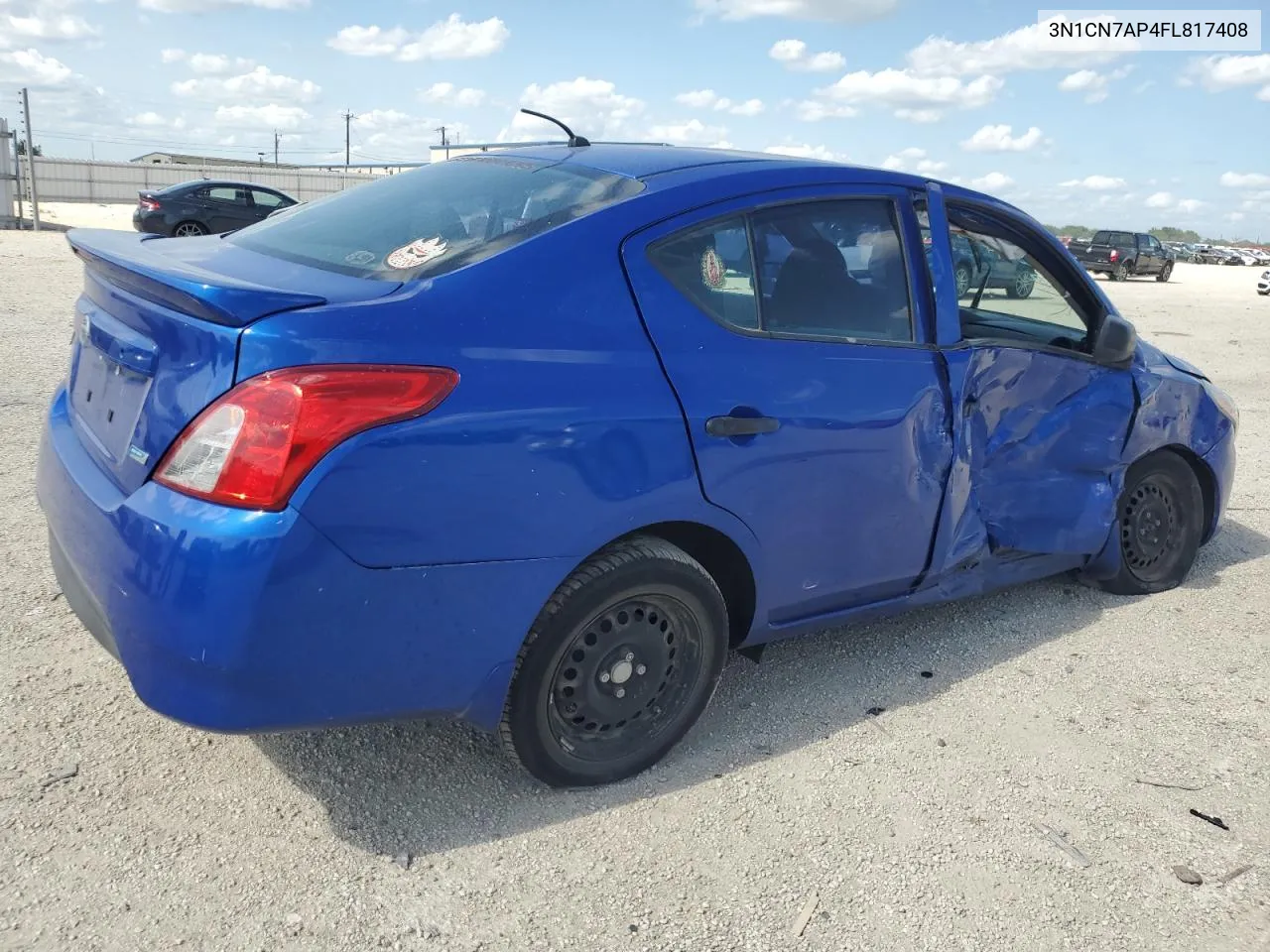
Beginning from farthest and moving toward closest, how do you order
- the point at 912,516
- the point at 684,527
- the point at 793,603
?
the point at 912,516 < the point at 793,603 < the point at 684,527

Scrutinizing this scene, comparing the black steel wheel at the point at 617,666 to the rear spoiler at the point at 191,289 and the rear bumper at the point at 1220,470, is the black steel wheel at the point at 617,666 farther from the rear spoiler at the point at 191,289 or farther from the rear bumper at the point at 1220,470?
the rear bumper at the point at 1220,470

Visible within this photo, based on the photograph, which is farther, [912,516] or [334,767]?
[912,516]

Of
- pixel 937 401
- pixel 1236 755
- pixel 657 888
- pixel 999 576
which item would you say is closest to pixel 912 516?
pixel 937 401

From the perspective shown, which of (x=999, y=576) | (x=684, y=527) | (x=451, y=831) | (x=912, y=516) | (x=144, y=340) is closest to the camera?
(x=144, y=340)

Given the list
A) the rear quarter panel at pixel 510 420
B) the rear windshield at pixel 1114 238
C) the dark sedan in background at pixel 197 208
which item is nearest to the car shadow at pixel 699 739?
the rear quarter panel at pixel 510 420

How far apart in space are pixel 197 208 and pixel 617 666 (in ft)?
66.6

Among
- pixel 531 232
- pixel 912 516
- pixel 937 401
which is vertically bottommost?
pixel 912 516

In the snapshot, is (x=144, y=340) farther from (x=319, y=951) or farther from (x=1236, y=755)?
(x=1236, y=755)

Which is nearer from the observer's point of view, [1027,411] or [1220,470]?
[1027,411]

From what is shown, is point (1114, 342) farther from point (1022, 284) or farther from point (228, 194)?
point (228, 194)

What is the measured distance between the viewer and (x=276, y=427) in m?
2.06

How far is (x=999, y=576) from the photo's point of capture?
3.83 m

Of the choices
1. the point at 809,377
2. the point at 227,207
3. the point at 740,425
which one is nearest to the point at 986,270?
the point at 809,377

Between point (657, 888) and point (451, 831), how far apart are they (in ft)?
1.77
